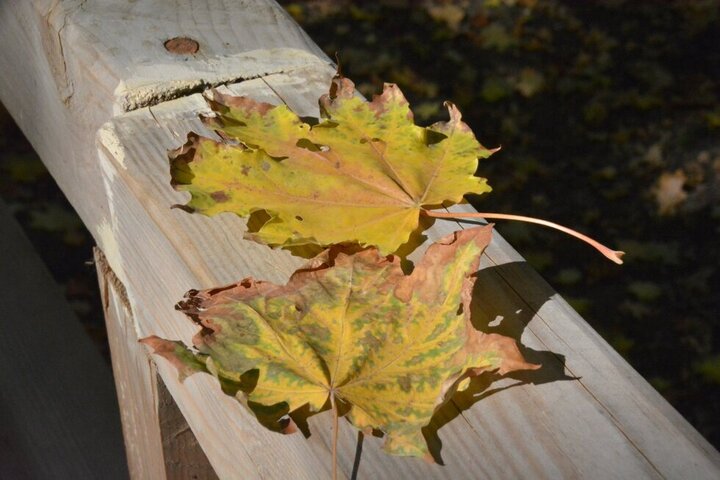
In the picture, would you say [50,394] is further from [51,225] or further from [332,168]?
[51,225]

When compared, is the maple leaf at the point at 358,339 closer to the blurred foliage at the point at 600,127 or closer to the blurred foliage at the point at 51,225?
the blurred foliage at the point at 600,127

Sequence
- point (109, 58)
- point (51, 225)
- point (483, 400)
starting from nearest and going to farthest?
point (483, 400) → point (109, 58) → point (51, 225)

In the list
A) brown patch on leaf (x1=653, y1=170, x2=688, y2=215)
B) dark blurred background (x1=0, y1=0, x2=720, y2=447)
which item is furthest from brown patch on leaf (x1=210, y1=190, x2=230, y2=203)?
brown patch on leaf (x1=653, y1=170, x2=688, y2=215)

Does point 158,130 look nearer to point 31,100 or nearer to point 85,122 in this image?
point 85,122

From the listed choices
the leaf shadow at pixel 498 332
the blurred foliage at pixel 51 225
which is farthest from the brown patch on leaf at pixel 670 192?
the leaf shadow at pixel 498 332

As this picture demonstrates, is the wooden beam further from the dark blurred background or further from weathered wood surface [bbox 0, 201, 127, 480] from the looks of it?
the dark blurred background

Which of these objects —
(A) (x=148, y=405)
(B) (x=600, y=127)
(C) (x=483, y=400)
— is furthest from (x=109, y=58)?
(B) (x=600, y=127)
